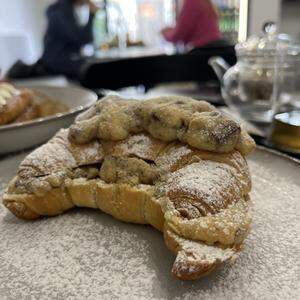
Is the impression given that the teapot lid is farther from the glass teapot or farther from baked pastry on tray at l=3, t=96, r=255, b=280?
baked pastry on tray at l=3, t=96, r=255, b=280

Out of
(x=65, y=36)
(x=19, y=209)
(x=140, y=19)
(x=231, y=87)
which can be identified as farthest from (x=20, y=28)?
(x=19, y=209)

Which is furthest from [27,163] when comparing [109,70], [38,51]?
[38,51]

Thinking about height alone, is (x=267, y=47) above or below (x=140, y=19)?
above

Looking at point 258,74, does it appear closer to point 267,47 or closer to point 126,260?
point 267,47

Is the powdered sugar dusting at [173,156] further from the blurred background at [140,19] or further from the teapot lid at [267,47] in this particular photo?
the blurred background at [140,19]

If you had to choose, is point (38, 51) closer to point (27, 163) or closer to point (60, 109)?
point (60, 109)

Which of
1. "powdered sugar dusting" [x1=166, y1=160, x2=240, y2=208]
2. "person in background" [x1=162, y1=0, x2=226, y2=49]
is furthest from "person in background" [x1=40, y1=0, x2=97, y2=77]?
"powdered sugar dusting" [x1=166, y1=160, x2=240, y2=208]
